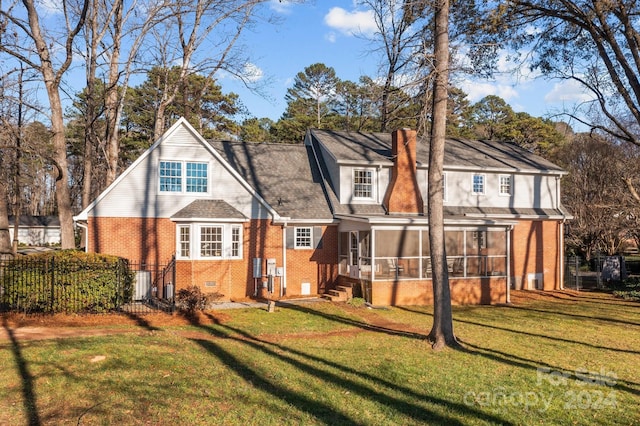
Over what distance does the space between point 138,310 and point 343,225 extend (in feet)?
29.4

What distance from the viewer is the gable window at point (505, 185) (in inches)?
977

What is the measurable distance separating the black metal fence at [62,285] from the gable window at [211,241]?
3913mm

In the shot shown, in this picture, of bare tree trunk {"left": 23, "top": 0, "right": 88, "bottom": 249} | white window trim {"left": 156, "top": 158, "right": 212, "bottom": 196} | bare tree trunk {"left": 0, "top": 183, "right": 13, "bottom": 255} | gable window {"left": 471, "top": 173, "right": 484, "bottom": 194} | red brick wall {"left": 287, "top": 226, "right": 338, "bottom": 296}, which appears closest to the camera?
bare tree trunk {"left": 0, "top": 183, "right": 13, "bottom": 255}

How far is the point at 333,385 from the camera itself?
8.70 m

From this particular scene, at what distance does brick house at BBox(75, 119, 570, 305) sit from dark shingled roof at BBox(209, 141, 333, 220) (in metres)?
0.07

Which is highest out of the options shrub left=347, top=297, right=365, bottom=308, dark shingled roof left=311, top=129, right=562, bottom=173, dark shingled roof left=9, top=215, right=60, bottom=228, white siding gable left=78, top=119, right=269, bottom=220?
dark shingled roof left=311, top=129, right=562, bottom=173

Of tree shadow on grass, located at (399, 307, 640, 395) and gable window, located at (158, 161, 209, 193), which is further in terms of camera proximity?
gable window, located at (158, 161, 209, 193)

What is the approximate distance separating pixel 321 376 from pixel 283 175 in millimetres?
14705

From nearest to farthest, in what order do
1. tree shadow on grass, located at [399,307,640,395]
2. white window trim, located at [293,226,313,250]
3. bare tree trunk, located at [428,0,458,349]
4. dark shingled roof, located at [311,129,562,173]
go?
tree shadow on grass, located at [399,307,640,395] → bare tree trunk, located at [428,0,458,349] → white window trim, located at [293,226,313,250] → dark shingled roof, located at [311,129,562,173]

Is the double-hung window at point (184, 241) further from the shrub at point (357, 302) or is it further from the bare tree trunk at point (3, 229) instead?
the shrub at point (357, 302)

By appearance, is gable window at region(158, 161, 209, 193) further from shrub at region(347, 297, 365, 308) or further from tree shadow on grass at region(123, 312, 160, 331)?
shrub at region(347, 297, 365, 308)

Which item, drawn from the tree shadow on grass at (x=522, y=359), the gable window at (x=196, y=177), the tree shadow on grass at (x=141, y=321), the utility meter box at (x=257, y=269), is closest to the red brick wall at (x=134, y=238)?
the gable window at (x=196, y=177)

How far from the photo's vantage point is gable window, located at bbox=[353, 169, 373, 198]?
2211 centimetres

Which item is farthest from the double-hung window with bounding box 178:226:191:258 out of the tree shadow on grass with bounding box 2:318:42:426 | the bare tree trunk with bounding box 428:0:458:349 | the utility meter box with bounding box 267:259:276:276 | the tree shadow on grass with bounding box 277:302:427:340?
the bare tree trunk with bounding box 428:0:458:349
